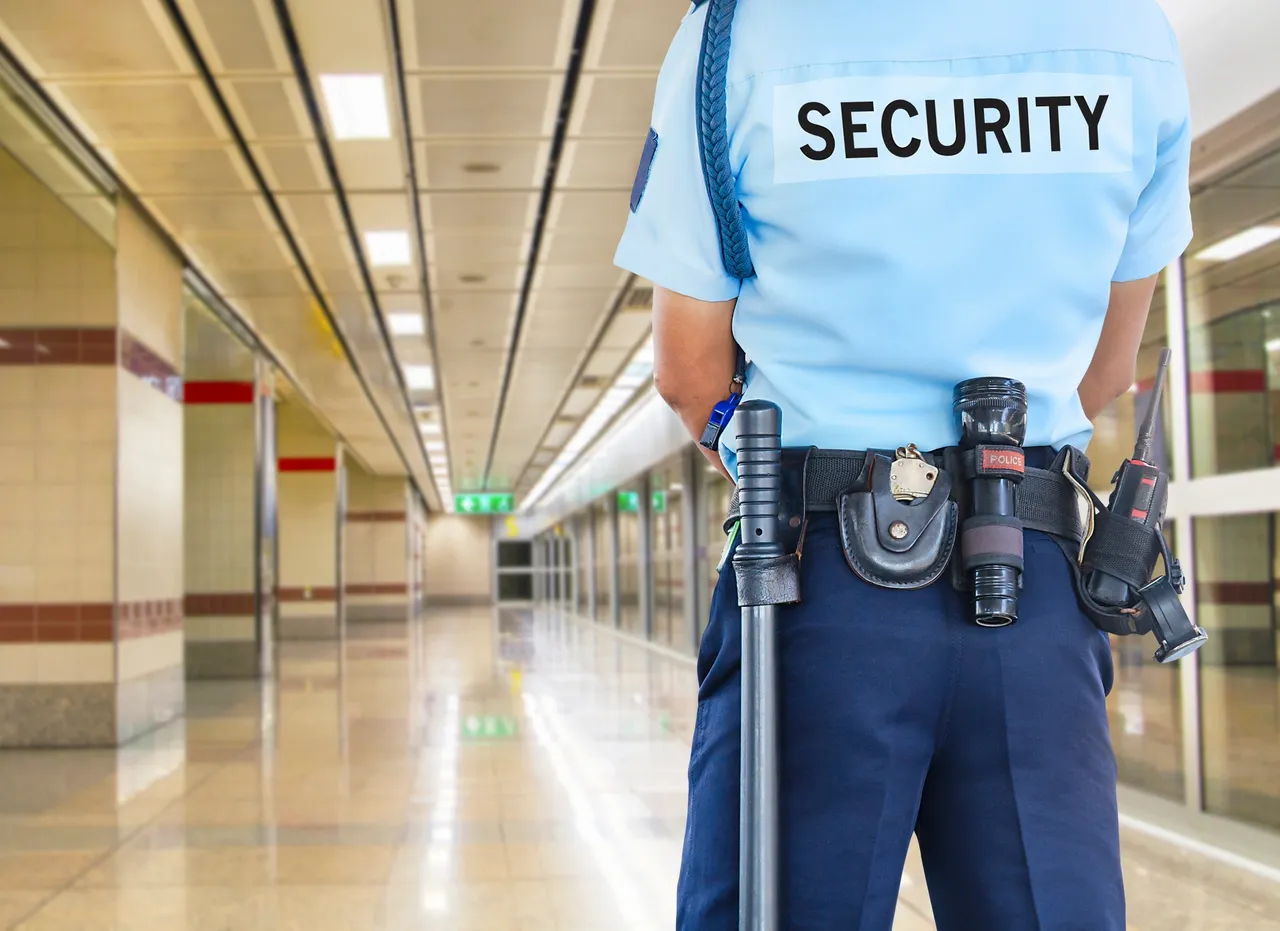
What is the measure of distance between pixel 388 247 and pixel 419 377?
5.06m

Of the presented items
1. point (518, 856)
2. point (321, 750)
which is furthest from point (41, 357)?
point (518, 856)

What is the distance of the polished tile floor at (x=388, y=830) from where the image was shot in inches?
125

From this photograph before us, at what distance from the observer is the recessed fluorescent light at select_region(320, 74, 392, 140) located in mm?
5273

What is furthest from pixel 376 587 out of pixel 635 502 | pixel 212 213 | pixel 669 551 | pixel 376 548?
pixel 212 213

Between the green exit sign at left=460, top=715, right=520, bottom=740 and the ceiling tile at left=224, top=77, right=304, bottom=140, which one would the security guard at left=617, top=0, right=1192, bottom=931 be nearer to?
the ceiling tile at left=224, top=77, right=304, bottom=140

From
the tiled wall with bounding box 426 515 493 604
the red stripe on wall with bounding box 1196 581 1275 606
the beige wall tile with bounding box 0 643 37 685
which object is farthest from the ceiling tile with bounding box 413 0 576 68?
the tiled wall with bounding box 426 515 493 604

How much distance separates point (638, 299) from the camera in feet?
30.3

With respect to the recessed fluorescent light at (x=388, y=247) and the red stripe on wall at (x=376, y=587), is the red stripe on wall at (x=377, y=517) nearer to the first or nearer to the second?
the red stripe on wall at (x=376, y=587)

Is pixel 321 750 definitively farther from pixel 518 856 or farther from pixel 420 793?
pixel 518 856

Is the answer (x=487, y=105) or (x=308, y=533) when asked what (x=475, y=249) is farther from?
(x=308, y=533)

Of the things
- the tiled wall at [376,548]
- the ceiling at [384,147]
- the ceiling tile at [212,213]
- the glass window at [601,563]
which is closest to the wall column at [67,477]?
the ceiling tile at [212,213]

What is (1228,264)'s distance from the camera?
13.1 feet

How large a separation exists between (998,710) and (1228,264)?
3.65 m

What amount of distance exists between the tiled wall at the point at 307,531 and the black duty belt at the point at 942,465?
17790mm
